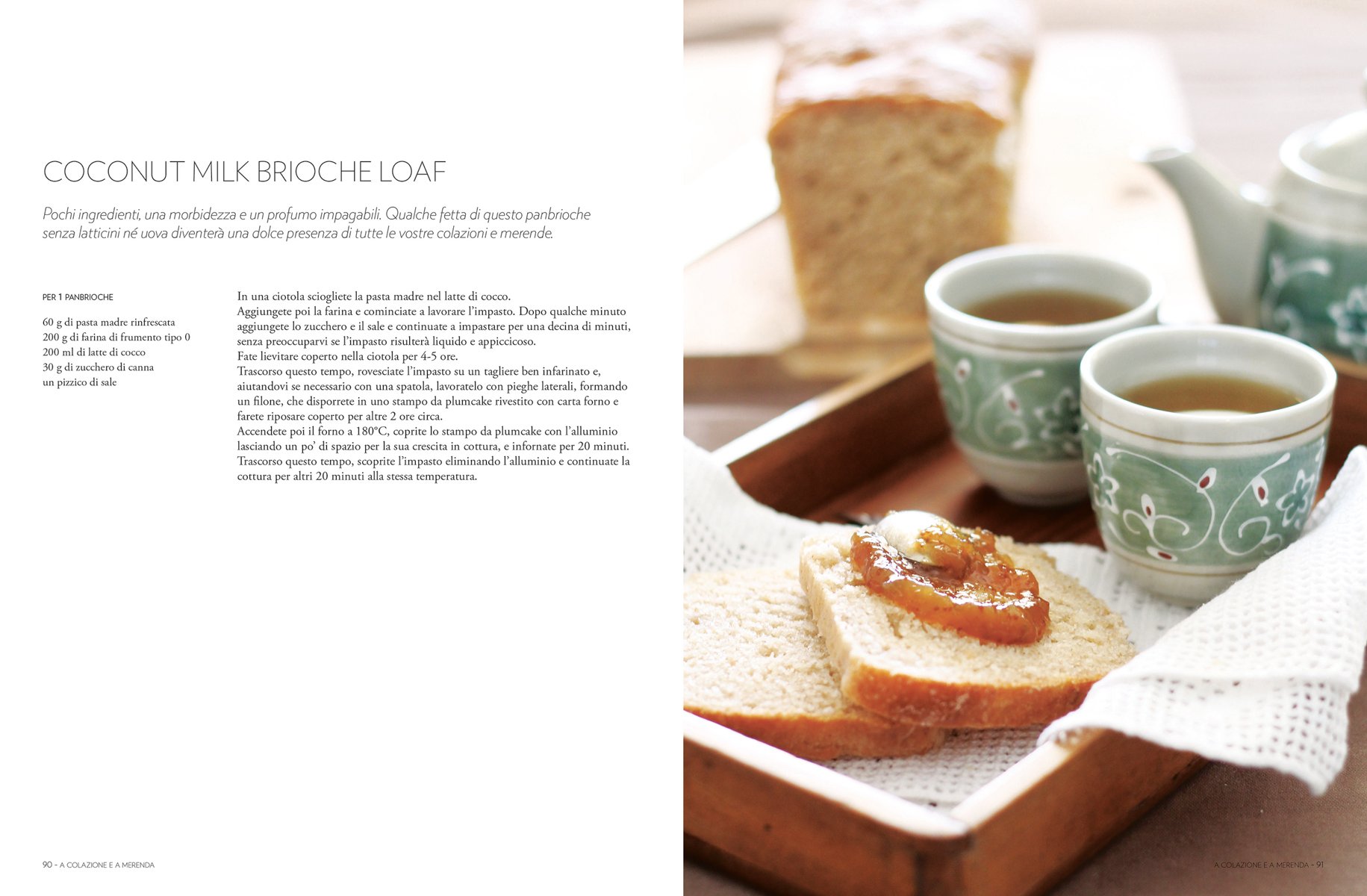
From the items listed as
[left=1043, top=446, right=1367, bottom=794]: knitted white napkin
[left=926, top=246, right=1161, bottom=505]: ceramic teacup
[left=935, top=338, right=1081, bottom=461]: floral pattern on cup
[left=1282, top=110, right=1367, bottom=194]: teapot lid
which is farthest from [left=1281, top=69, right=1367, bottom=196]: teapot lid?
[left=1043, top=446, right=1367, bottom=794]: knitted white napkin

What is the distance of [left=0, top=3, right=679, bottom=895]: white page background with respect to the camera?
84 centimetres

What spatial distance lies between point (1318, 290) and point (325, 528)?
948 millimetres

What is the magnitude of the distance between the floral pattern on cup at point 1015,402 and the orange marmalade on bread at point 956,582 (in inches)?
7.7

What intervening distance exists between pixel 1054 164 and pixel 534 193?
58.1 inches

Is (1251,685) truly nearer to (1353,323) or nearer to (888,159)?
(1353,323)

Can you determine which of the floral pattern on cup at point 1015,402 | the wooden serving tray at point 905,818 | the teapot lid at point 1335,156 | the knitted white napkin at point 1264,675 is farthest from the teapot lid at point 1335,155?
the wooden serving tray at point 905,818

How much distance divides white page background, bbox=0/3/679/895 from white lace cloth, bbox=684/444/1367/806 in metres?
0.21

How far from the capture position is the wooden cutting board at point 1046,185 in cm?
175

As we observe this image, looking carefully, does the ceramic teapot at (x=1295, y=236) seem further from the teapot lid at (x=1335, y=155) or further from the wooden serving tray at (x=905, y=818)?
the wooden serving tray at (x=905, y=818)

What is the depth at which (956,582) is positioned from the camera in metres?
0.95

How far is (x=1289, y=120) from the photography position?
2.21 m

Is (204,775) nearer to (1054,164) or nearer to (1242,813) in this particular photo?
(1242,813)

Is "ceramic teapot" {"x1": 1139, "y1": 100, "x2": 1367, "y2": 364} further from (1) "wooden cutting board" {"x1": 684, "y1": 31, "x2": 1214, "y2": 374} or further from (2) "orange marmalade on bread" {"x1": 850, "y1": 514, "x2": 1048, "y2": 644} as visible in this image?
(2) "orange marmalade on bread" {"x1": 850, "y1": 514, "x2": 1048, "y2": 644}

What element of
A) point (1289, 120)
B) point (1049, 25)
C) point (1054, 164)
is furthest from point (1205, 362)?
point (1049, 25)
